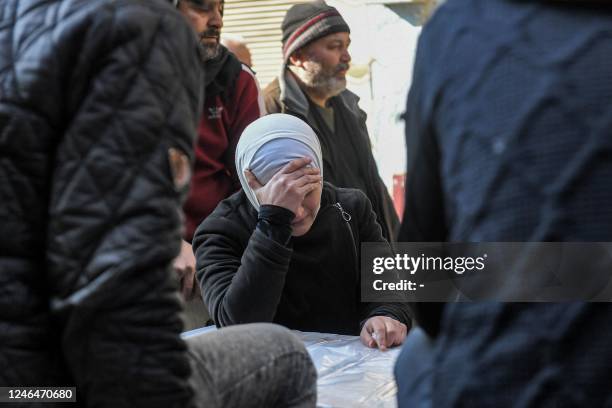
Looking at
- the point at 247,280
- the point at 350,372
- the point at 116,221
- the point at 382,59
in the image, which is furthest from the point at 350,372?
the point at 382,59

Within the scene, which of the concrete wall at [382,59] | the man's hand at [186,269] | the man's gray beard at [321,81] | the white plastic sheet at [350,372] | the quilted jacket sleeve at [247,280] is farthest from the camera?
the concrete wall at [382,59]

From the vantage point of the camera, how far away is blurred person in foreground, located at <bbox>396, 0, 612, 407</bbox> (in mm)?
1048

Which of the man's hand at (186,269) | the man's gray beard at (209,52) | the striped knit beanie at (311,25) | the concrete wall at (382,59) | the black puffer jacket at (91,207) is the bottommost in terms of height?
the concrete wall at (382,59)

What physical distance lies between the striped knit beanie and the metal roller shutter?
288 centimetres

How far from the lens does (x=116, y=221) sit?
1.03 metres

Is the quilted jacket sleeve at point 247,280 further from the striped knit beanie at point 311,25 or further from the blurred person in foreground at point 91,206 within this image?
the striped knit beanie at point 311,25

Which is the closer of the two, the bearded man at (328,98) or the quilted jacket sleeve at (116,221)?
the quilted jacket sleeve at (116,221)

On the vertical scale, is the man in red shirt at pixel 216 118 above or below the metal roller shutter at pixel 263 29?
above

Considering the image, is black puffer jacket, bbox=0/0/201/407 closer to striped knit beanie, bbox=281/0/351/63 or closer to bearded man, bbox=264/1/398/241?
bearded man, bbox=264/1/398/241

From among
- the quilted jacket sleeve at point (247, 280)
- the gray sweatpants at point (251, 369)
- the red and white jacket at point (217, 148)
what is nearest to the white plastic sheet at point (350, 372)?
the quilted jacket sleeve at point (247, 280)

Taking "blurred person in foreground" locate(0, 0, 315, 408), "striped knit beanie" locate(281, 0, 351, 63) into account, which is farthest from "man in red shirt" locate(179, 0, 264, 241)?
"blurred person in foreground" locate(0, 0, 315, 408)

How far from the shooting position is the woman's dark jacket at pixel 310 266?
2.44 meters

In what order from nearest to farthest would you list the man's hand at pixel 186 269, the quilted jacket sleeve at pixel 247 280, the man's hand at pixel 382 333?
the man's hand at pixel 382 333, the quilted jacket sleeve at pixel 247 280, the man's hand at pixel 186 269

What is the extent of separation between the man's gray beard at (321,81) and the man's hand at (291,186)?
5.38ft
